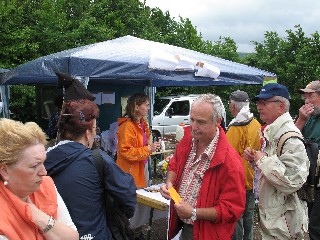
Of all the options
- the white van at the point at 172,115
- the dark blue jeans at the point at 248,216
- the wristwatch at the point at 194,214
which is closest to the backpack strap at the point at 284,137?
the wristwatch at the point at 194,214

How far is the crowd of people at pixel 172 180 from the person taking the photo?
5.17ft

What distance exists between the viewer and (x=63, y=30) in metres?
14.6

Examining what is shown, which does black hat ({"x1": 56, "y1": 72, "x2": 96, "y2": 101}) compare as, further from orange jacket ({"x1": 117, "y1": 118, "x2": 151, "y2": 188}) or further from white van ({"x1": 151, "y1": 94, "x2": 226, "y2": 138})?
white van ({"x1": 151, "y1": 94, "x2": 226, "y2": 138})

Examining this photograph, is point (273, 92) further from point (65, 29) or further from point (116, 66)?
point (65, 29)

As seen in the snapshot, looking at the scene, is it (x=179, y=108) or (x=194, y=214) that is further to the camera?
(x=179, y=108)

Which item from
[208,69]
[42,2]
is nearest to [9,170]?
[208,69]

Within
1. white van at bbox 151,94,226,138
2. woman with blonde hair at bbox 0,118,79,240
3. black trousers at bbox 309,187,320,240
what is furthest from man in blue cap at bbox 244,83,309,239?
white van at bbox 151,94,226,138

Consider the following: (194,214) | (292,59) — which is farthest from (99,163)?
(292,59)

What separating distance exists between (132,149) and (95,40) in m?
11.5

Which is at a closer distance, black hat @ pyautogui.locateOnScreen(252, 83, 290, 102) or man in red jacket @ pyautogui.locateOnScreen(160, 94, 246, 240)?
man in red jacket @ pyautogui.locateOnScreen(160, 94, 246, 240)

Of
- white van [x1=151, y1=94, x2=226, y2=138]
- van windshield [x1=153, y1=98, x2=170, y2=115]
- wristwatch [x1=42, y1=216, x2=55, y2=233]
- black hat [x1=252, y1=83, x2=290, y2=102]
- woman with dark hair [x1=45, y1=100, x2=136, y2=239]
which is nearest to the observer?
wristwatch [x1=42, y1=216, x2=55, y2=233]

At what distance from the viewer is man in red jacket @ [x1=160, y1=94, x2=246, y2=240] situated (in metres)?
2.28

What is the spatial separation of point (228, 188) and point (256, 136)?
191 cm

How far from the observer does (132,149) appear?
4.21 m
